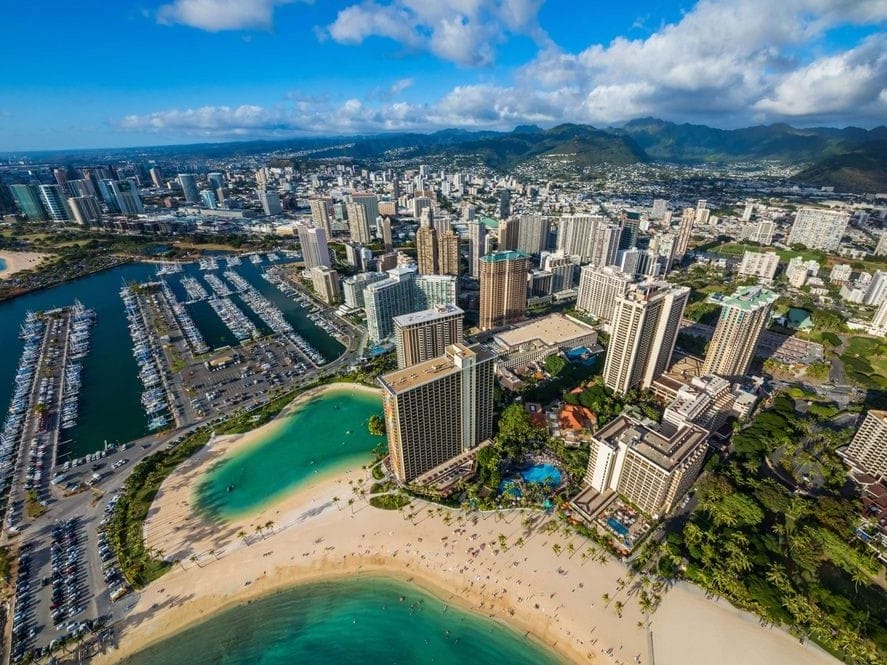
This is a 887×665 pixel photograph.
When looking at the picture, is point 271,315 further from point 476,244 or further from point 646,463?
point 646,463

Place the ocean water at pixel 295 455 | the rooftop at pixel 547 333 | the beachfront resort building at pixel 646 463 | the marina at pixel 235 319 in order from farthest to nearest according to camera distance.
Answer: the marina at pixel 235 319, the rooftop at pixel 547 333, the ocean water at pixel 295 455, the beachfront resort building at pixel 646 463

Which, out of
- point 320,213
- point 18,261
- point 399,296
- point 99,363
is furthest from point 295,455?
point 18,261

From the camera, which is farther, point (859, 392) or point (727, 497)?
point (859, 392)

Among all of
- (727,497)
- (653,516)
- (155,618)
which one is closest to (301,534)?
(155,618)

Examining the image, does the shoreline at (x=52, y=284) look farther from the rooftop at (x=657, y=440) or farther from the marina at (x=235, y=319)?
the rooftop at (x=657, y=440)

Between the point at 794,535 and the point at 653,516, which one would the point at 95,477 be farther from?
the point at 794,535

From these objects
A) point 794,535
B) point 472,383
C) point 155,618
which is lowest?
point 155,618

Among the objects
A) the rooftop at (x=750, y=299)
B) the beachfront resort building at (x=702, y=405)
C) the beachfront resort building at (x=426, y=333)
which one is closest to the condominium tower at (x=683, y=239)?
the rooftop at (x=750, y=299)
